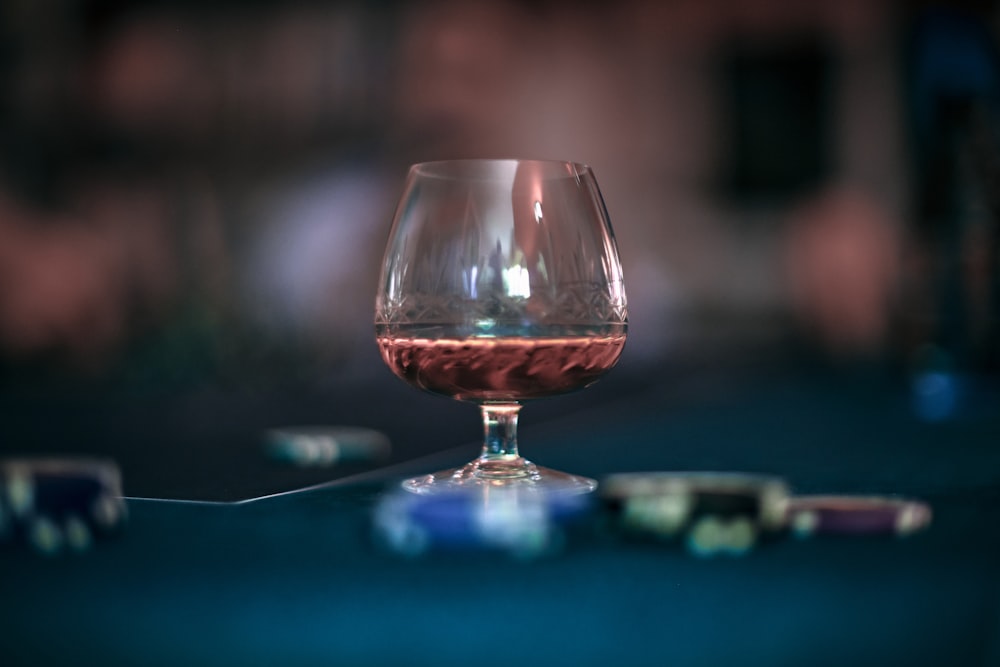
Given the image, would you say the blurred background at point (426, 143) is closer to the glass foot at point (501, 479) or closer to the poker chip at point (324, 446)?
the poker chip at point (324, 446)

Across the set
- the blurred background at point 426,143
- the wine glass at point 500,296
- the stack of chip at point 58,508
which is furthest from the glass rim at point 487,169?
the blurred background at point 426,143

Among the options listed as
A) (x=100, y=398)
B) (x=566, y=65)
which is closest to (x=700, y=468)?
(x=100, y=398)

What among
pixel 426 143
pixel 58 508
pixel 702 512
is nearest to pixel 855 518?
pixel 702 512

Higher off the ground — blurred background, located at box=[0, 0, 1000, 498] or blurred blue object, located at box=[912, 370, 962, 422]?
blurred background, located at box=[0, 0, 1000, 498]

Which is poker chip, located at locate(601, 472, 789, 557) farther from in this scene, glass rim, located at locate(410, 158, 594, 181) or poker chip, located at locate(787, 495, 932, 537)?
glass rim, located at locate(410, 158, 594, 181)

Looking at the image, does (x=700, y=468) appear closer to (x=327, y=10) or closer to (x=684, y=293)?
(x=684, y=293)

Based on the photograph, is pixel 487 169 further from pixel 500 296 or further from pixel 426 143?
pixel 426 143

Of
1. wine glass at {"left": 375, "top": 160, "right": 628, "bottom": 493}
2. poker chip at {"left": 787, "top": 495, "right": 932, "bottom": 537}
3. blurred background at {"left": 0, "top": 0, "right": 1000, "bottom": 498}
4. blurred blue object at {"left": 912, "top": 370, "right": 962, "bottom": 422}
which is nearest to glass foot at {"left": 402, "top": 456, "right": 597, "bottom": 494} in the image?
wine glass at {"left": 375, "top": 160, "right": 628, "bottom": 493}
